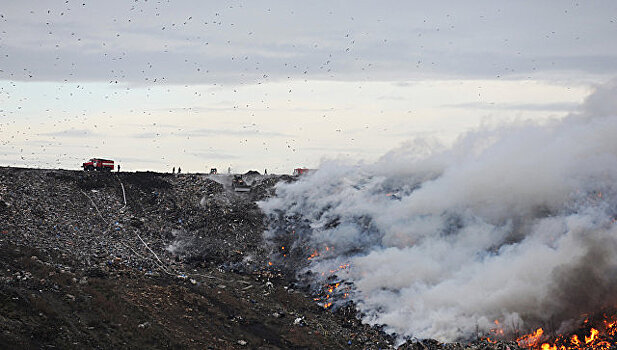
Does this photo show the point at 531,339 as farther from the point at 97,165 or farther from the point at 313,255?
the point at 97,165

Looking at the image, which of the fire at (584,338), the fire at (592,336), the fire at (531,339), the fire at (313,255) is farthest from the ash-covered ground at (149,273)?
the fire at (592,336)

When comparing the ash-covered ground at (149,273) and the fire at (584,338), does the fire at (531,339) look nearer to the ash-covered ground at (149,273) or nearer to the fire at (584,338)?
the fire at (584,338)

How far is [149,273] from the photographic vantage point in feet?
103

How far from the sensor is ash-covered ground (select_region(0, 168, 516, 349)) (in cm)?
2389

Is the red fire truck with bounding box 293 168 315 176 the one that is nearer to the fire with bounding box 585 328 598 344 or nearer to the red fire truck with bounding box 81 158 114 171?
the red fire truck with bounding box 81 158 114 171

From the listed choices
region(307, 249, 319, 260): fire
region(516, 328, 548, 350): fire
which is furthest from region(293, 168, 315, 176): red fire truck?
region(516, 328, 548, 350): fire

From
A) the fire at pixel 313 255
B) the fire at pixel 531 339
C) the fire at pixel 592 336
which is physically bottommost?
the fire at pixel 531 339

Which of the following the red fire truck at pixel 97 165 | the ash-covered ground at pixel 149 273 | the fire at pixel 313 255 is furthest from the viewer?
the red fire truck at pixel 97 165

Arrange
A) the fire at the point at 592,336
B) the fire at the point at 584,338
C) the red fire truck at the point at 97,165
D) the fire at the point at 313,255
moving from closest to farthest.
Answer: the fire at the point at 584,338, the fire at the point at 592,336, the fire at the point at 313,255, the red fire truck at the point at 97,165

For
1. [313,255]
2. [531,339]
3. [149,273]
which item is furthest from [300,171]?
[531,339]

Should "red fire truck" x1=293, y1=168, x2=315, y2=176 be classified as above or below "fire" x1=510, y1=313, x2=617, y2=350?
above

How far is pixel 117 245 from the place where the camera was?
3394 centimetres

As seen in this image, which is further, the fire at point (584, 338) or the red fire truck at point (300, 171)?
the red fire truck at point (300, 171)

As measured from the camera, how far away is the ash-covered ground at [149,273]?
2389 centimetres
